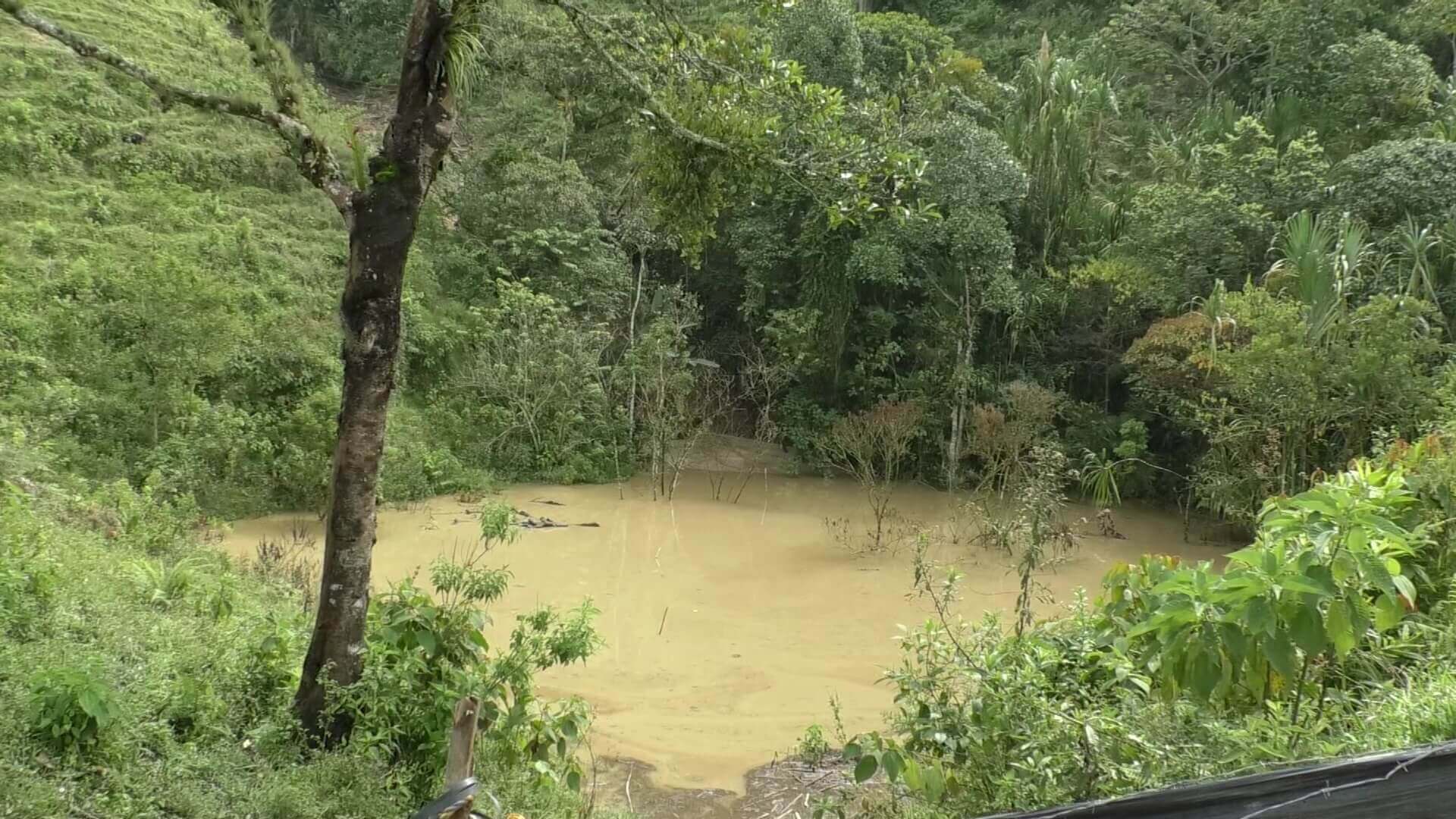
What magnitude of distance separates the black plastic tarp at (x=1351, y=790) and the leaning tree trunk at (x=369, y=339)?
7.72 feet

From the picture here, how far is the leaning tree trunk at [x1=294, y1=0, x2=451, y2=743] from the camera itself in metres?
2.78

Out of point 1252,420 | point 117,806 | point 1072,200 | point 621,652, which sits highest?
point 1072,200

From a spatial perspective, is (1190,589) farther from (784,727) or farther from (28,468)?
(28,468)

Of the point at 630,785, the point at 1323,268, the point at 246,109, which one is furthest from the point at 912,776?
the point at 1323,268

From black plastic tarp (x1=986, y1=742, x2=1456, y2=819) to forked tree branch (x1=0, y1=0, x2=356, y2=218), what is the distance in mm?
2559

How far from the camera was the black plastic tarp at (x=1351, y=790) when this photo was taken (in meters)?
1.59

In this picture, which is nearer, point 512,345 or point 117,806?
point 117,806

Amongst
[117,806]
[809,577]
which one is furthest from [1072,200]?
[117,806]

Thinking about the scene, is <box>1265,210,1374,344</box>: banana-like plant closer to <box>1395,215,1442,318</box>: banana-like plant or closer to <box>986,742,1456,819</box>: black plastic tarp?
<box>1395,215,1442,318</box>: banana-like plant

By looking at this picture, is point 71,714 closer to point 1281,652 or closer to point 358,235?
point 358,235

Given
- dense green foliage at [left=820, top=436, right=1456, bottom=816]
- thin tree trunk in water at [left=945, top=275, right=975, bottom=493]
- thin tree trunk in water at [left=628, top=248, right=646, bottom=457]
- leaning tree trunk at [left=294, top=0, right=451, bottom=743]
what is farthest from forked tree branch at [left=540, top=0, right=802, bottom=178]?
thin tree trunk in water at [left=628, top=248, right=646, bottom=457]

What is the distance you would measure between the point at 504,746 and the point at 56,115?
11.6 m

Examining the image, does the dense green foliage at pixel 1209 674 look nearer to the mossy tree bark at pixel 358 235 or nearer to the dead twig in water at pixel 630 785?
the dead twig in water at pixel 630 785

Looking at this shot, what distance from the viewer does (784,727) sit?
18.5 ft
